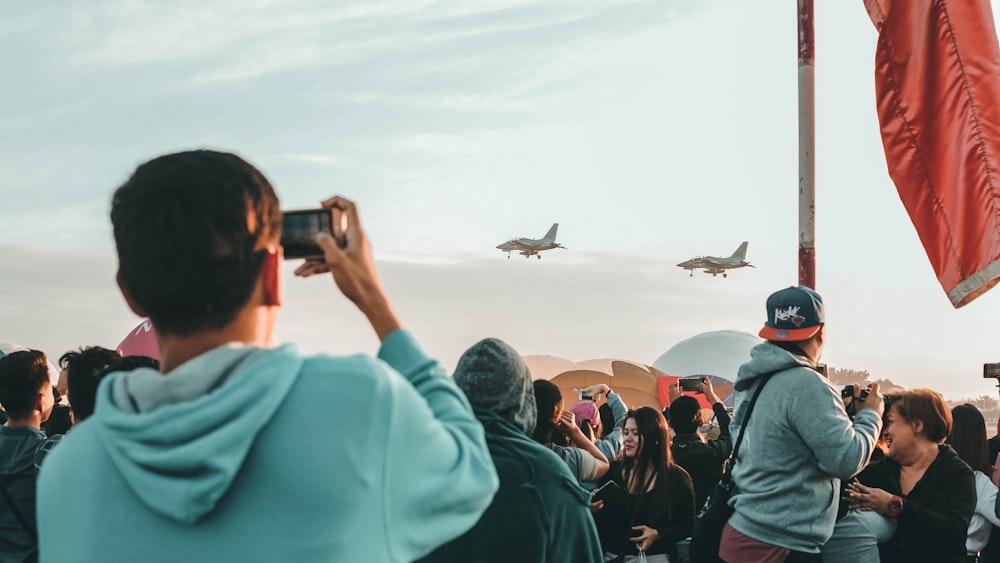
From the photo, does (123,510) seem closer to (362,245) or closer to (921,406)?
(362,245)

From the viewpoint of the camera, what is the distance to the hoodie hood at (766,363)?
4859 mm

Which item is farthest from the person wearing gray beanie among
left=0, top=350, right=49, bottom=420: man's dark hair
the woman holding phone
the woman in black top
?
the woman holding phone

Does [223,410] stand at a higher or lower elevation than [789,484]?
higher

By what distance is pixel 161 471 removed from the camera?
1599 millimetres

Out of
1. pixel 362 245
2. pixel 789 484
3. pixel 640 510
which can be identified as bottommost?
pixel 640 510

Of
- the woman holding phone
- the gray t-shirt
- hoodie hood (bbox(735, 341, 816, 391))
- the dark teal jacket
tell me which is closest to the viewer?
the dark teal jacket

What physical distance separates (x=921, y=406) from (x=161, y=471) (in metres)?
5.25

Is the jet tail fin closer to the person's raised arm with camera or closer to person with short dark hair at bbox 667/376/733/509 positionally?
person with short dark hair at bbox 667/376/733/509

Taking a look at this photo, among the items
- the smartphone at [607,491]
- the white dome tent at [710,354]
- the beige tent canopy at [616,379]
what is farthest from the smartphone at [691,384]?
the white dome tent at [710,354]

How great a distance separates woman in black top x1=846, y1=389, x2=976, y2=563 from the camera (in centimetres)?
561

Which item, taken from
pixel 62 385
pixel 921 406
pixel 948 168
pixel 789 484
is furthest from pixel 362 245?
pixel 948 168

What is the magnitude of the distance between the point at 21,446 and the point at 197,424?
14.2 ft

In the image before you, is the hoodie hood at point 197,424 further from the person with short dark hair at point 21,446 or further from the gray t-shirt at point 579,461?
the gray t-shirt at point 579,461

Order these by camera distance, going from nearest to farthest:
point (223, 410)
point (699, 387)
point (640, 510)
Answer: point (223, 410)
point (640, 510)
point (699, 387)
